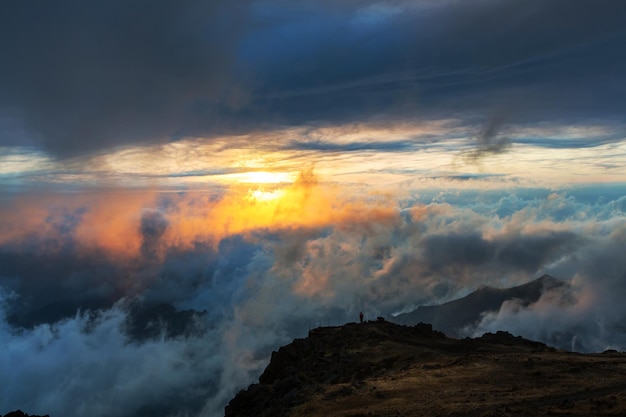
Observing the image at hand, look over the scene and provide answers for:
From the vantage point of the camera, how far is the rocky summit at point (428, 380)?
32938 millimetres

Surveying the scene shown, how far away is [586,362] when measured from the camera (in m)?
43.7

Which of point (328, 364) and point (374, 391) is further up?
point (374, 391)

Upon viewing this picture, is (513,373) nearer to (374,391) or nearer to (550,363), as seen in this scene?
(550,363)

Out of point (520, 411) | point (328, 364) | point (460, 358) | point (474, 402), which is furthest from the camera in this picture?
point (328, 364)

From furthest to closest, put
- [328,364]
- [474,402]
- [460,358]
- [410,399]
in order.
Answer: [328,364] < [460,358] < [410,399] < [474,402]

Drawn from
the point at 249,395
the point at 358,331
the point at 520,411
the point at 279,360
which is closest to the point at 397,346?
the point at 358,331

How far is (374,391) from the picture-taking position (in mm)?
41094

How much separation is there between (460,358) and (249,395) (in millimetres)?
24365

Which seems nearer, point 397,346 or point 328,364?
point 328,364

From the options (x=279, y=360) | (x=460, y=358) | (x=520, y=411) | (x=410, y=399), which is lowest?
(x=279, y=360)

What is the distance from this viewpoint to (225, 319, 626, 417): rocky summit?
32.9 metres

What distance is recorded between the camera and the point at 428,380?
42188 mm

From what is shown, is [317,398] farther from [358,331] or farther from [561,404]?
[358,331]

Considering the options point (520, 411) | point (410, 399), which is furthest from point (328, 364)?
point (520, 411)
